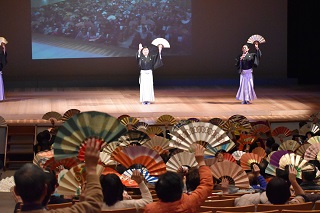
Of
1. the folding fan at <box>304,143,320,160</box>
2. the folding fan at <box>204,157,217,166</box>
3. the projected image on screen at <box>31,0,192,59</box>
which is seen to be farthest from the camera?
the projected image on screen at <box>31,0,192,59</box>

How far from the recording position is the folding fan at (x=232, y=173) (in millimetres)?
5613

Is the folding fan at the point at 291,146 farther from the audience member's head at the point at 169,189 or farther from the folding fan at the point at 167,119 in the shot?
the audience member's head at the point at 169,189

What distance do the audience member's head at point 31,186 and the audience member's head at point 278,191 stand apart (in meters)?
2.09

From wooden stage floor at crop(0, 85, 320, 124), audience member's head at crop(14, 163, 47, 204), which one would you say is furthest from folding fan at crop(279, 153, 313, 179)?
wooden stage floor at crop(0, 85, 320, 124)

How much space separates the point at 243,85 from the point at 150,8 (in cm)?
440

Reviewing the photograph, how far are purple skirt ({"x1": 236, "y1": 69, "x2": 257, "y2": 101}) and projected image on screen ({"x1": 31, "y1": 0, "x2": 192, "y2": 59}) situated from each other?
3.88m

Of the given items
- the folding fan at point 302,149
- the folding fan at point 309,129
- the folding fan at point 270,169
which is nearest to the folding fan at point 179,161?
the folding fan at point 270,169

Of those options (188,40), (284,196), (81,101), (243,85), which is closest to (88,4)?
(188,40)

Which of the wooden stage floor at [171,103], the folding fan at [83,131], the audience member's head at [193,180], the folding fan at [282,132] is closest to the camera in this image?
the folding fan at [83,131]

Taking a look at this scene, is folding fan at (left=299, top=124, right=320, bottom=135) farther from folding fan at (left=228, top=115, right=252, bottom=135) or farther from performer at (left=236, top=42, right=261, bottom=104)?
performer at (left=236, top=42, right=261, bottom=104)

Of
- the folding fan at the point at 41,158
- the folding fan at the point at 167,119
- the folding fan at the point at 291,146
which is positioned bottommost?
the folding fan at the point at 41,158

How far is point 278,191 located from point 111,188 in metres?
1.06

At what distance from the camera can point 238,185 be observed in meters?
5.70

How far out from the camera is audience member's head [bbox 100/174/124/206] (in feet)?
14.7
